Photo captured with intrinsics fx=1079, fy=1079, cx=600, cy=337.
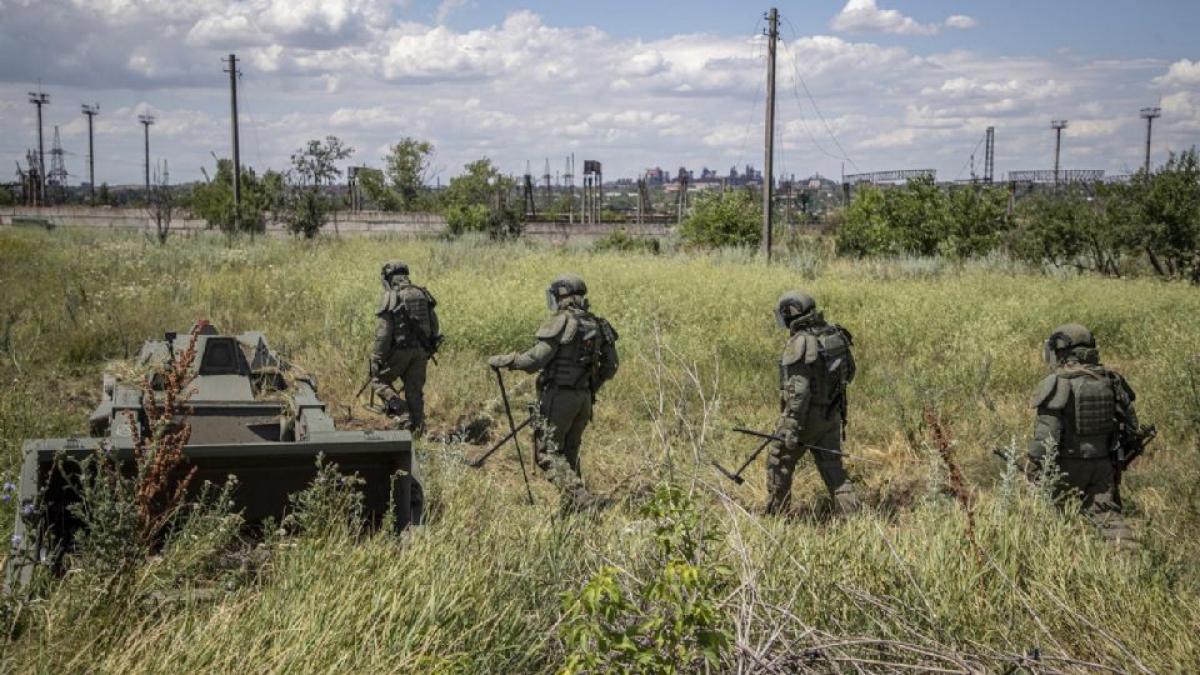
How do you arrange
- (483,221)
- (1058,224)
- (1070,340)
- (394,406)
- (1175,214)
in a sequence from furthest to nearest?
(483,221) < (1058,224) < (1175,214) < (394,406) < (1070,340)


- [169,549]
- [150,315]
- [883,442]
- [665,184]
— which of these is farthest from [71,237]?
[665,184]

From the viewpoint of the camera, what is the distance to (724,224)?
30.7m

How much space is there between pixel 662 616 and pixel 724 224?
27.8 m

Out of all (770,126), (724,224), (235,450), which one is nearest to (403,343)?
(235,450)

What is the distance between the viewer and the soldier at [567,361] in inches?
289

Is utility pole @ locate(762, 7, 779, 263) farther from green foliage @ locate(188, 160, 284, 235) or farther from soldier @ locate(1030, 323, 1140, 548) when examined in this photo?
soldier @ locate(1030, 323, 1140, 548)

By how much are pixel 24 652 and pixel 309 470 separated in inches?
79.8

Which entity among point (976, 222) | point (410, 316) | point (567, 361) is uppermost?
point (976, 222)

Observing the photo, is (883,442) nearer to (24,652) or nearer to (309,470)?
(309,470)

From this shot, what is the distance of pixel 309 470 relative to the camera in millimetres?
5223

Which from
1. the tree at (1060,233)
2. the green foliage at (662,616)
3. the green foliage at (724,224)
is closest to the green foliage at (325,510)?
the green foliage at (662,616)

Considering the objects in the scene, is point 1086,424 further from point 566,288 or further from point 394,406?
point 394,406

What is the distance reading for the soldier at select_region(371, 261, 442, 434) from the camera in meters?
9.28

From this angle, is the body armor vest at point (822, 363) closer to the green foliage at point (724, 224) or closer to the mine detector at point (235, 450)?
the mine detector at point (235, 450)
